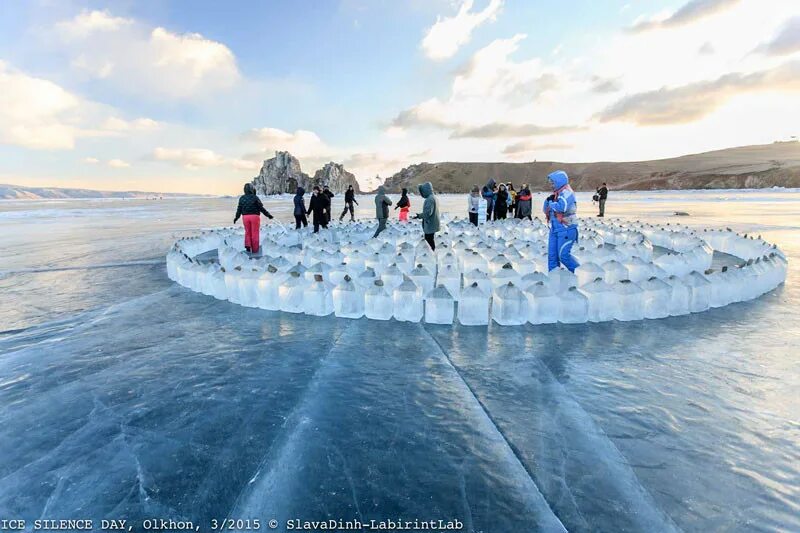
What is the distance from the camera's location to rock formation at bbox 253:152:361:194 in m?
124

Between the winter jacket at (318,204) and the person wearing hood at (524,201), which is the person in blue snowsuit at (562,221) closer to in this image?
the winter jacket at (318,204)

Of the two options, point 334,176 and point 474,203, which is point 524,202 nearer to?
point 474,203

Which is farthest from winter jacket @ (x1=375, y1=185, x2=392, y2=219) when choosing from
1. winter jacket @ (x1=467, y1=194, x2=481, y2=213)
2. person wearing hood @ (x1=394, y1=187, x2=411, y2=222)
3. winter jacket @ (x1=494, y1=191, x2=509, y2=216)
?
winter jacket @ (x1=494, y1=191, x2=509, y2=216)

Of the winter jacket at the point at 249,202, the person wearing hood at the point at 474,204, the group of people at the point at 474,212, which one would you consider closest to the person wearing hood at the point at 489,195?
the group of people at the point at 474,212

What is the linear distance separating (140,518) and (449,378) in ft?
7.37

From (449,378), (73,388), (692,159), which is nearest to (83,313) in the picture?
(73,388)

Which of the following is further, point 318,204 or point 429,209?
point 318,204

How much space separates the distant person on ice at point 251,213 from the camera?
28.2 feet

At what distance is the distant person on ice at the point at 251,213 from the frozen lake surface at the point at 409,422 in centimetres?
394

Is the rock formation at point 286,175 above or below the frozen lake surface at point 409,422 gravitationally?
above

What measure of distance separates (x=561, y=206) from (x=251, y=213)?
603 cm

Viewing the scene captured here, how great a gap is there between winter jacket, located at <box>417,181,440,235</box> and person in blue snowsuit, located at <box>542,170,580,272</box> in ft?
6.55

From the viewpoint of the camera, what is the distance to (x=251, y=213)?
350 inches

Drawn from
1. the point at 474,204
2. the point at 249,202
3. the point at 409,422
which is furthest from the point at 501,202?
the point at 409,422
